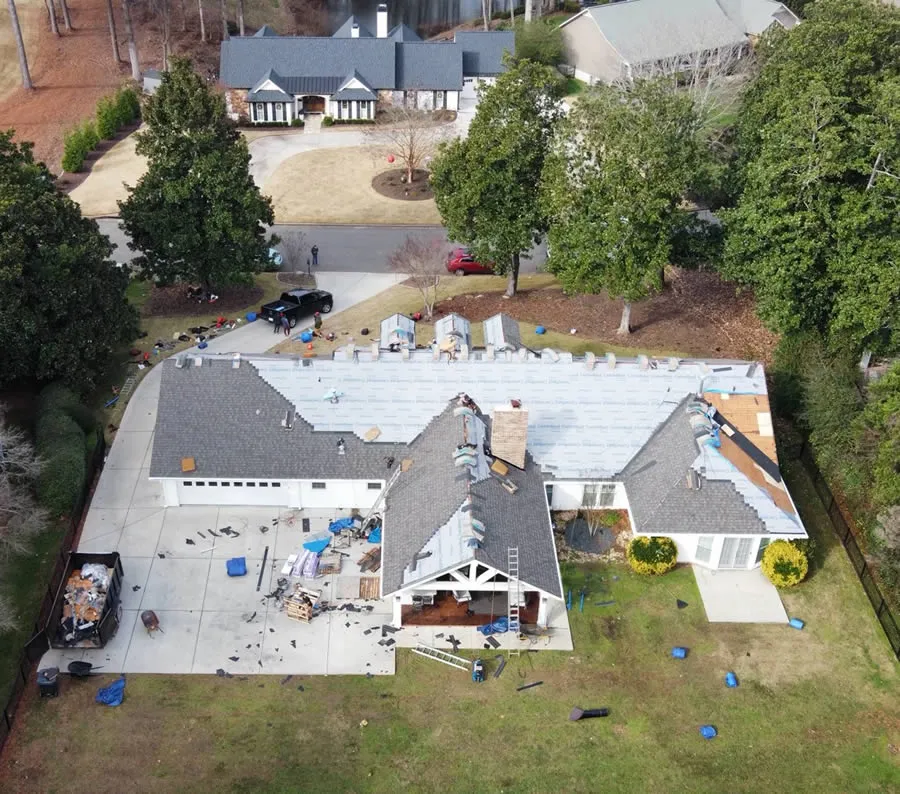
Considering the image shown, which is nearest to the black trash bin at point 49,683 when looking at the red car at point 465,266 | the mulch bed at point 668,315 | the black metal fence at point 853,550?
the black metal fence at point 853,550

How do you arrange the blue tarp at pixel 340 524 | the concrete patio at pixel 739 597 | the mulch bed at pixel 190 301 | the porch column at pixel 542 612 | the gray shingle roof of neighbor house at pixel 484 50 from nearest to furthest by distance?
the porch column at pixel 542 612 → the concrete patio at pixel 739 597 → the blue tarp at pixel 340 524 → the mulch bed at pixel 190 301 → the gray shingle roof of neighbor house at pixel 484 50

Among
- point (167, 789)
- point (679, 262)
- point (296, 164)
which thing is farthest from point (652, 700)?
point (296, 164)

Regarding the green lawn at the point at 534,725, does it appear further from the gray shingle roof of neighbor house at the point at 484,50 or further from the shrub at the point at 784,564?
A: the gray shingle roof of neighbor house at the point at 484,50

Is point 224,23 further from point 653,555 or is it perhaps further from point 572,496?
point 653,555

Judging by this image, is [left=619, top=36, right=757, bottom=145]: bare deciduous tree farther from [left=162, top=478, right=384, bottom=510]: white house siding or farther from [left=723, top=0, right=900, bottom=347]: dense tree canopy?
[left=162, top=478, right=384, bottom=510]: white house siding

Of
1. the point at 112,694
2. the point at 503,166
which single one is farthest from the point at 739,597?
the point at 503,166

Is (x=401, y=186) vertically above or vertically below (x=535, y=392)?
below

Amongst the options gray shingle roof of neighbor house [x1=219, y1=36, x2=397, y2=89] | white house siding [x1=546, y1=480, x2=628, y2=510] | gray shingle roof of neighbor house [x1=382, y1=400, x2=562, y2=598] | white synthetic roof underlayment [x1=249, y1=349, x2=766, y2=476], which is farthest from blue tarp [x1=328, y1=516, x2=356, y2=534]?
gray shingle roof of neighbor house [x1=219, y1=36, x2=397, y2=89]

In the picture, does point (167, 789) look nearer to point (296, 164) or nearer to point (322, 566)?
point (322, 566)
